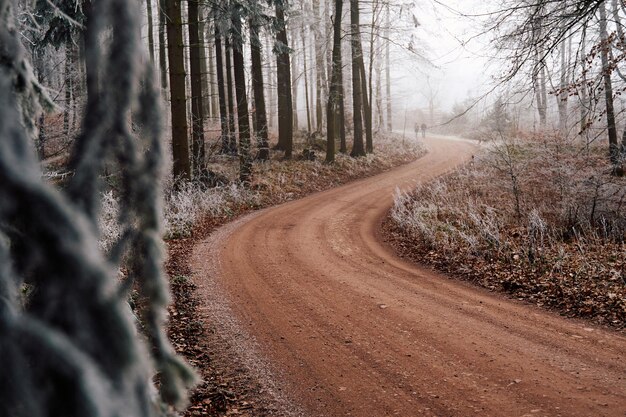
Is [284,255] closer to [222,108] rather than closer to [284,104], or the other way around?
[222,108]

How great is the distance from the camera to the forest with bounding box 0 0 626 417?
30.5 inches

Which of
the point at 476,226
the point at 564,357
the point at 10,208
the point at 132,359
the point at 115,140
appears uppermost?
the point at 115,140

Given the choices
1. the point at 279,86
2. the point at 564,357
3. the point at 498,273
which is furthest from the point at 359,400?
the point at 279,86

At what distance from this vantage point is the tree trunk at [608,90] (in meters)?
6.68

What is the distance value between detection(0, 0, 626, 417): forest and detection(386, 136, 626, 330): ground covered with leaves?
2.2 inches

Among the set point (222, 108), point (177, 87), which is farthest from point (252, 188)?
point (222, 108)

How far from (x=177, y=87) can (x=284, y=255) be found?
714 centimetres

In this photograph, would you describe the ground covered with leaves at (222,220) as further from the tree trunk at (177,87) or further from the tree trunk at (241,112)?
the tree trunk at (177,87)

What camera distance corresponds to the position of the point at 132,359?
771 millimetres

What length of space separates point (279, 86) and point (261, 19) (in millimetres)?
5371

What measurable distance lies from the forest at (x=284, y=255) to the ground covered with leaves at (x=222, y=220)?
0.15ft

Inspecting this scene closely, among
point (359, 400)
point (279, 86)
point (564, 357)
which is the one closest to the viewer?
point (359, 400)

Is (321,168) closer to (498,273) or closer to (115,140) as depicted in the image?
(498,273)

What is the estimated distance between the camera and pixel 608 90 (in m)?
11.0
